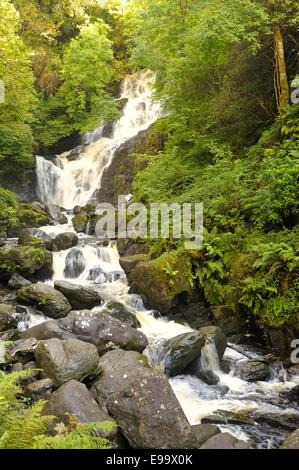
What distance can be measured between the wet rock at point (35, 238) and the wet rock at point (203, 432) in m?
8.70

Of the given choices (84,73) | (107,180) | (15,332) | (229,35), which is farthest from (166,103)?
(84,73)

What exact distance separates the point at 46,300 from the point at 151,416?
4.93m

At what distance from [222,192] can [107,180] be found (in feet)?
33.6

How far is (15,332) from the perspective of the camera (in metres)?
7.87

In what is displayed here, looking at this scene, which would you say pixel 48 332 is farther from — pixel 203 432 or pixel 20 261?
pixel 20 261

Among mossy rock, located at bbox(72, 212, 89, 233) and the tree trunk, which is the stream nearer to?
mossy rock, located at bbox(72, 212, 89, 233)

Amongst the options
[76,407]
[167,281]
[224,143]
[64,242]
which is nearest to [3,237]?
[64,242]

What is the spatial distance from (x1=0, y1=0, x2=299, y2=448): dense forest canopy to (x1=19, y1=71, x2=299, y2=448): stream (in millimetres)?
1196

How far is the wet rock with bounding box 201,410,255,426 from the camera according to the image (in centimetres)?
580

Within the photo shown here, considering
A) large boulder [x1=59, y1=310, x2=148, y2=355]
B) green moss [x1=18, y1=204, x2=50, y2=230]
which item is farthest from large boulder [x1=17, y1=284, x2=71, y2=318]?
green moss [x1=18, y1=204, x2=50, y2=230]

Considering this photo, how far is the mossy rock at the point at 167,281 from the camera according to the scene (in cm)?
927

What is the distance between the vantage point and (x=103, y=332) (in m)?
7.50

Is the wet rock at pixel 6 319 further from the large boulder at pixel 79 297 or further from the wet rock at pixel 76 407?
the wet rock at pixel 76 407
